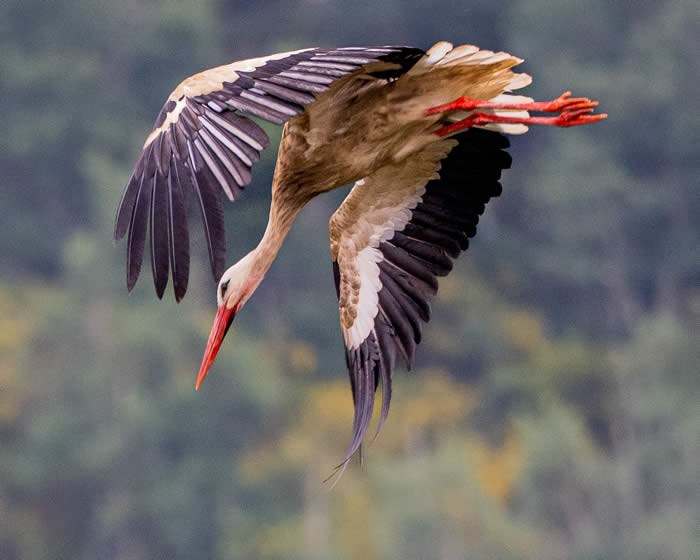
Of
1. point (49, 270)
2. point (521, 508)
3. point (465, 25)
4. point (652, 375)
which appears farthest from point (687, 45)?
point (49, 270)

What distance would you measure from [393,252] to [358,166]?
0.82 meters

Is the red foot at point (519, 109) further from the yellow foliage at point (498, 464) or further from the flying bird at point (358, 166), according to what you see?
the yellow foliage at point (498, 464)

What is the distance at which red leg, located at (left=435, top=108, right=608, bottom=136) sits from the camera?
286 inches

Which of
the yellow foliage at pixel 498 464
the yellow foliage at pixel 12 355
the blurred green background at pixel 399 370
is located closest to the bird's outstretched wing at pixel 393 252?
the blurred green background at pixel 399 370

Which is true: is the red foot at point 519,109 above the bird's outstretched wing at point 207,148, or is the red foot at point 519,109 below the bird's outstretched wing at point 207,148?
above

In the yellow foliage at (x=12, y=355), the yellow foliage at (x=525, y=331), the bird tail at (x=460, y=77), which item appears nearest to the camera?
the bird tail at (x=460, y=77)

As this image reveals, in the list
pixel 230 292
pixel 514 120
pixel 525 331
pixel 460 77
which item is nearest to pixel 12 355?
pixel 525 331

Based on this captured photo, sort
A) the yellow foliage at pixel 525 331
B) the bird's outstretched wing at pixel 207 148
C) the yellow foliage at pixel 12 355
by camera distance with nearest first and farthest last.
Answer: the bird's outstretched wing at pixel 207 148
the yellow foliage at pixel 12 355
the yellow foliage at pixel 525 331

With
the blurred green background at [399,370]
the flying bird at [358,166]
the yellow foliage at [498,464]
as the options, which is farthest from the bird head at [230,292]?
the yellow foliage at [498,464]

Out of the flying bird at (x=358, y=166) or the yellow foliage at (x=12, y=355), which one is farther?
the yellow foliage at (x=12, y=355)

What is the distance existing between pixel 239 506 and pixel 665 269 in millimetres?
10111

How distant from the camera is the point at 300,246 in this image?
35.3 m

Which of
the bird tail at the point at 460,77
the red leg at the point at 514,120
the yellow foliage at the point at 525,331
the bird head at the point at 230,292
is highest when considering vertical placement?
the yellow foliage at the point at 525,331

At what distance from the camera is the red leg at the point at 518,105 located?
23.5 ft
